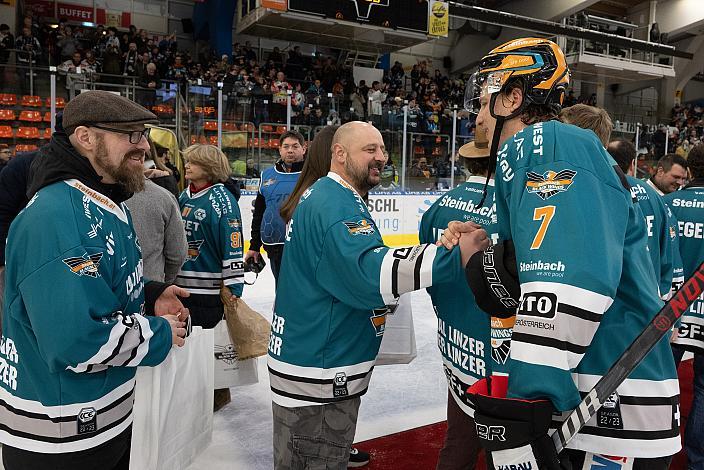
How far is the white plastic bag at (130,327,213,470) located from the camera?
A: 57.9 inches

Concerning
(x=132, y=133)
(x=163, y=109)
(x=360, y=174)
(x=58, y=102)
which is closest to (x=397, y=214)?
(x=163, y=109)

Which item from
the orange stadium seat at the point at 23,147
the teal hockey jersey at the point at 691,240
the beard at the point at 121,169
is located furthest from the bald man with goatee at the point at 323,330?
the orange stadium seat at the point at 23,147

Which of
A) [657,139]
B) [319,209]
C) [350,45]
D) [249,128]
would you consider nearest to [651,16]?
[657,139]

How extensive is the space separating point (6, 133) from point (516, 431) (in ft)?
30.3

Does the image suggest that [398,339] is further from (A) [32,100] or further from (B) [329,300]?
(A) [32,100]

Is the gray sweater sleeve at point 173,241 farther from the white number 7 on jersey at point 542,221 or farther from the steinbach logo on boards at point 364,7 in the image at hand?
the steinbach logo on boards at point 364,7

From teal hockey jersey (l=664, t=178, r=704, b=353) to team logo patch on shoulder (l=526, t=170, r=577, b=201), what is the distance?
6.71 feet

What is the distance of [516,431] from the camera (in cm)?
90

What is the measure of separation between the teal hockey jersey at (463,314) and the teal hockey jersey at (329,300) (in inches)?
6.8

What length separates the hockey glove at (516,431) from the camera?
89 centimetres

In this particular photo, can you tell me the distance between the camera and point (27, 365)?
1453 mm

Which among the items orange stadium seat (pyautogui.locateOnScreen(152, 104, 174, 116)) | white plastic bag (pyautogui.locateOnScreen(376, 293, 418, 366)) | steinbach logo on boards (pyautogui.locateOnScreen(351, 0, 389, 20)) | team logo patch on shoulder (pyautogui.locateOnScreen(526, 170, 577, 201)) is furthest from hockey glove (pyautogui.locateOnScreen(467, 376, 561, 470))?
steinbach logo on boards (pyautogui.locateOnScreen(351, 0, 389, 20))

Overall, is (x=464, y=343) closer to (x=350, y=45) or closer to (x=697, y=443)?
(x=697, y=443)

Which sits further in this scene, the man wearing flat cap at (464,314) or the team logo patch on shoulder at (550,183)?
the man wearing flat cap at (464,314)
